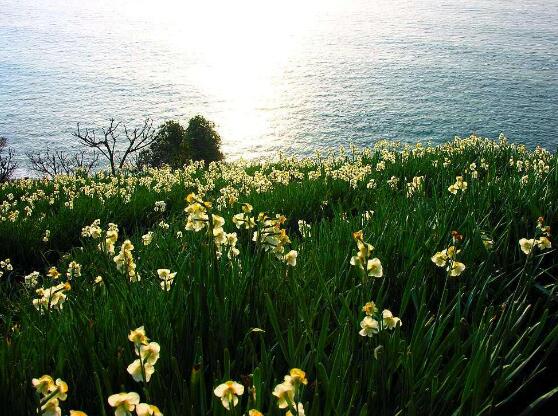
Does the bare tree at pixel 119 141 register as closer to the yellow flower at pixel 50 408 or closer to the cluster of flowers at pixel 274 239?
the cluster of flowers at pixel 274 239

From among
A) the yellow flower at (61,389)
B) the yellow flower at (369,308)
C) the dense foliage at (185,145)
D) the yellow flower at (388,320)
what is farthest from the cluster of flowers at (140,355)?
the dense foliage at (185,145)

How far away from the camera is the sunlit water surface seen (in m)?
81.4

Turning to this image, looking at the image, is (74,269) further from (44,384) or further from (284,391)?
(284,391)

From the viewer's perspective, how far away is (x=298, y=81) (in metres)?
112

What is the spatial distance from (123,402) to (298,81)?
4483 inches

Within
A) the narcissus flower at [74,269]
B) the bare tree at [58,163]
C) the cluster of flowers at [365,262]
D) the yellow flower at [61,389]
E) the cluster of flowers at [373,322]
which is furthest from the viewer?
the bare tree at [58,163]

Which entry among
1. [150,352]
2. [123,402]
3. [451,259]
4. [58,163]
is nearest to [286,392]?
[123,402]

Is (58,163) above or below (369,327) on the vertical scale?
below

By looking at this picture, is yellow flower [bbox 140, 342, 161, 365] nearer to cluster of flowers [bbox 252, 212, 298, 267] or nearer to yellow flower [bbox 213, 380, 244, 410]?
yellow flower [bbox 213, 380, 244, 410]

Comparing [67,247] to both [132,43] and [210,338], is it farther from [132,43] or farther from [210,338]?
[132,43]

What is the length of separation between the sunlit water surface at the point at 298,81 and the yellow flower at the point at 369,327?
228 ft

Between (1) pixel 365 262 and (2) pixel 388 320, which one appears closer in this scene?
(2) pixel 388 320

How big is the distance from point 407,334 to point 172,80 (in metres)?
121

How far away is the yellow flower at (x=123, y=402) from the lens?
1.41 metres
